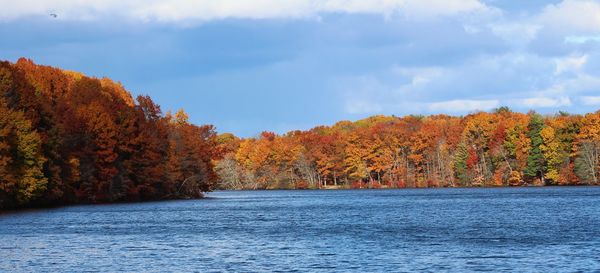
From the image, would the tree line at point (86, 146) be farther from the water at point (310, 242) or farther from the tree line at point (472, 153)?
the tree line at point (472, 153)

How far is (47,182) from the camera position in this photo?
83.2 m

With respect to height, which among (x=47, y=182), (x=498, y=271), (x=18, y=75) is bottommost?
(x=498, y=271)

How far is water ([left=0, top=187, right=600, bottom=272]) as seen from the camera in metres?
39.0

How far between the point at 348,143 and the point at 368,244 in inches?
5608

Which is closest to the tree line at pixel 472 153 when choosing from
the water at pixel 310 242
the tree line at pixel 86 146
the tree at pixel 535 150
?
the tree at pixel 535 150

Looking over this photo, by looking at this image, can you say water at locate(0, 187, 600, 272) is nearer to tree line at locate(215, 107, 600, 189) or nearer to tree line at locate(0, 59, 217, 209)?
tree line at locate(0, 59, 217, 209)

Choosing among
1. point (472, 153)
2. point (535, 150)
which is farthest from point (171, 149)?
point (472, 153)

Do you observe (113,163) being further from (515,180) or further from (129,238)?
(515,180)

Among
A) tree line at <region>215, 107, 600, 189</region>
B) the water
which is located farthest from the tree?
the water

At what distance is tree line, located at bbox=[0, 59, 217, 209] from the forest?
0.15 metres

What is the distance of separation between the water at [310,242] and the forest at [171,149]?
12.6 m

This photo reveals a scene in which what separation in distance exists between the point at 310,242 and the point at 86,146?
194 feet

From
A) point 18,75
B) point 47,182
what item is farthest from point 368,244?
point 18,75

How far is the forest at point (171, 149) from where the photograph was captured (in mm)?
85894
